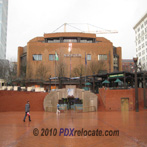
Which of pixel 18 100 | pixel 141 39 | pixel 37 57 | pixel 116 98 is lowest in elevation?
pixel 18 100

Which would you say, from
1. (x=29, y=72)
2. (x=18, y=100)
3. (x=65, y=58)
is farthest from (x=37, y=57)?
(x=18, y=100)

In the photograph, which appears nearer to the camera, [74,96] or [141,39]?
[74,96]

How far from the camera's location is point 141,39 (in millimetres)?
105125

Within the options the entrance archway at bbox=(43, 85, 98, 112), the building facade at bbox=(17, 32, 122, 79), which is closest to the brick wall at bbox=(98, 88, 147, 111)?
the entrance archway at bbox=(43, 85, 98, 112)

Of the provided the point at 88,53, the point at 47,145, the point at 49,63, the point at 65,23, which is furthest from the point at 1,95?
the point at 65,23

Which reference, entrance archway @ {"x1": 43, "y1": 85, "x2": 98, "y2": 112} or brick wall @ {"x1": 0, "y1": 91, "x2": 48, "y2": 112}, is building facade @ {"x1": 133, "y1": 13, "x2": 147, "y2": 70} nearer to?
entrance archway @ {"x1": 43, "y1": 85, "x2": 98, "y2": 112}

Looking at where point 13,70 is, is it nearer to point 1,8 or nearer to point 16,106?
point 16,106

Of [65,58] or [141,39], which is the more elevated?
[141,39]

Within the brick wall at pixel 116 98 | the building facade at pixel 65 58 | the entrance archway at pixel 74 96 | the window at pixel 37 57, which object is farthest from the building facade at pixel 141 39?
the entrance archway at pixel 74 96

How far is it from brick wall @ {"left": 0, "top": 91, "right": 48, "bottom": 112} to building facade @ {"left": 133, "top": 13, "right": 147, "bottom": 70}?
7085 cm

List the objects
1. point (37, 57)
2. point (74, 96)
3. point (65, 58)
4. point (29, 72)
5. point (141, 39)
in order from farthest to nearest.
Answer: point (141, 39) → point (37, 57) → point (65, 58) → point (29, 72) → point (74, 96)

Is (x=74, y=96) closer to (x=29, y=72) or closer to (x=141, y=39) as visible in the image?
(x=29, y=72)

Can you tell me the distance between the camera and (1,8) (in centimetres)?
10238

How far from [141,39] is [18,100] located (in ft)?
280
